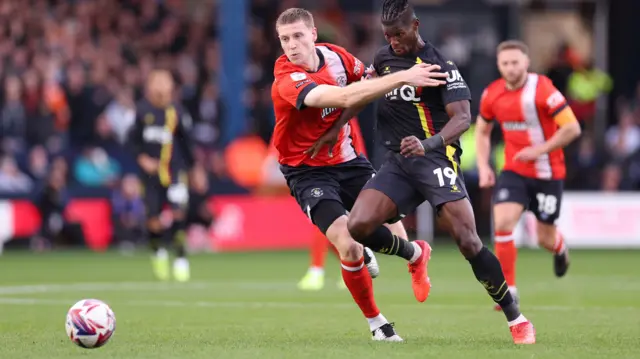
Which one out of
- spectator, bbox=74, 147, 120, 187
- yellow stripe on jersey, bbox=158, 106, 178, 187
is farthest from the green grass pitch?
spectator, bbox=74, 147, 120, 187

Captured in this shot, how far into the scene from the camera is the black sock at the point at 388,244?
→ 29.1 feet

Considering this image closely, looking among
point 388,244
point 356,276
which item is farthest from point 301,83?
point 356,276

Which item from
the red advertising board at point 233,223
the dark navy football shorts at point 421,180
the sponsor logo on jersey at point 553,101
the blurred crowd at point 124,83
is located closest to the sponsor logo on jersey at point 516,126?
the sponsor logo on jersey at point 553,101

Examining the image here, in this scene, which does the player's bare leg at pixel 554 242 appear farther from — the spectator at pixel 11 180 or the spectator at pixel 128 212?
the spectator at pixel 11 180

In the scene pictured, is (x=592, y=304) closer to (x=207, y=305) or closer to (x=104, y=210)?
(x=207, y=305)

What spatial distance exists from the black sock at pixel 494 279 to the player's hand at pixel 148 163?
838 cm

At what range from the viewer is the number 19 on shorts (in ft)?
28.5

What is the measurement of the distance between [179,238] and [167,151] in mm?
1146

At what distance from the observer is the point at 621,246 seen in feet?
72.9

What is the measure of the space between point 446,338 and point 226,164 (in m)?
15.0

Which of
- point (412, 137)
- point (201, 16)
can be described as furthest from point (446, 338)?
point (201, 16)

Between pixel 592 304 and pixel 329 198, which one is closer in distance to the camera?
pixel 329 198

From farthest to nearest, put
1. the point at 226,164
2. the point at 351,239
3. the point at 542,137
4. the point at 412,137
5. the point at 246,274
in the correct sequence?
1. the point at 226,164
2. the point at 246,274
3. the point at 542,137
4. the point at 351,239
5. the point at 412,137

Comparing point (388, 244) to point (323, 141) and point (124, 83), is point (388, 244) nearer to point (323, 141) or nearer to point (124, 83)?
point (323, 141)
